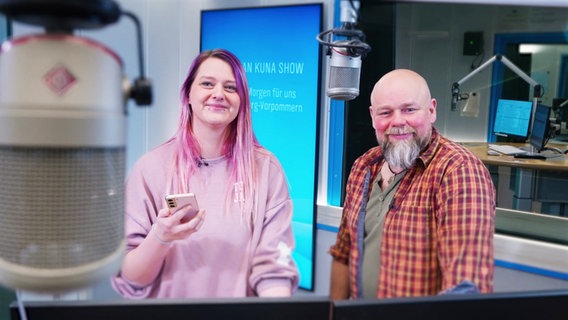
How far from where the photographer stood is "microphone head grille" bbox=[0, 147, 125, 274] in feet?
1.77

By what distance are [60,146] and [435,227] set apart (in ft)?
4.46

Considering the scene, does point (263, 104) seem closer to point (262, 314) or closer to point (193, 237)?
point (193, 237)

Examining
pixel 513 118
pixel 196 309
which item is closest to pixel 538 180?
pixel 513 118

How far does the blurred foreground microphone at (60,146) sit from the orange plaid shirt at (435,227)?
1.14 meters

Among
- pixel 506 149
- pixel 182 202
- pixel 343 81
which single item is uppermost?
pixel 343 81

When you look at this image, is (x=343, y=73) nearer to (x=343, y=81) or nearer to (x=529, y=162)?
(x=343, y=81)

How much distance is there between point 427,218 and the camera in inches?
67.7

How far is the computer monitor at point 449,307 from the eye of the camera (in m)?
0.78

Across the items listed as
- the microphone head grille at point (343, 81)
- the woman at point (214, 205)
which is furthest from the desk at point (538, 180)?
the woman at point (214, 205)

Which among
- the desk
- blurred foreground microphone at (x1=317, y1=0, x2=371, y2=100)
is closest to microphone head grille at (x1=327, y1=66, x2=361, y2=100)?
blurred foreground microphone at (x1=317, y1=0, x2=371, y2=100)

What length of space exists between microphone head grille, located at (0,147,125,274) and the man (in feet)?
3.77

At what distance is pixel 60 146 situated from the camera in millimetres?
530

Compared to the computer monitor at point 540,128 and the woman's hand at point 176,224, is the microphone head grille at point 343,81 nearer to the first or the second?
the woman's hand at point 176,224

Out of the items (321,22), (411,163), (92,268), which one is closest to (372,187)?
(411,163)
